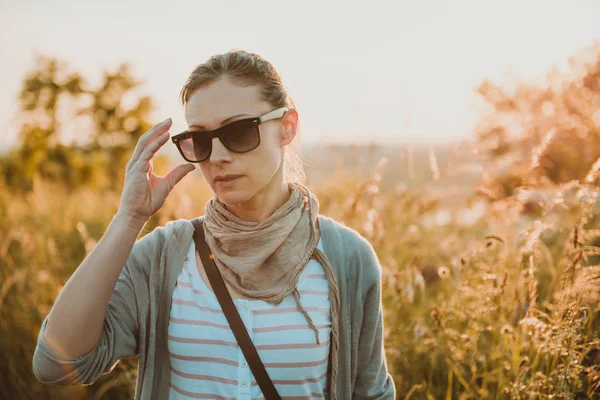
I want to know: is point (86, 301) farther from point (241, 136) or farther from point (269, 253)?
point (241, 136)

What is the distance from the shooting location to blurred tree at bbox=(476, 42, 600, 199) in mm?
3707

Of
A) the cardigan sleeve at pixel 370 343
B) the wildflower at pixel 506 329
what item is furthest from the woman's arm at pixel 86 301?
the wildflower at pixel 506 329

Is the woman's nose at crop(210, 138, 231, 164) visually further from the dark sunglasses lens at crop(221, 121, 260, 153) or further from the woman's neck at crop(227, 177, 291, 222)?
the woman's neck at crop(227, 177, 291, 222)

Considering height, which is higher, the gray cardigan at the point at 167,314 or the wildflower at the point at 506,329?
the gray cardigan at the point at 167,314

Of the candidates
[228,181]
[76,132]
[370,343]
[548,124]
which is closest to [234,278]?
[228,181]

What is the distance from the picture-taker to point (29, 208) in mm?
6477

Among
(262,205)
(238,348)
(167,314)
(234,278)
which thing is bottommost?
(238,348)

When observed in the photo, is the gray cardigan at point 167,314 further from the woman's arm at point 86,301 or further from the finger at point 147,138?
the finger at point 147,138

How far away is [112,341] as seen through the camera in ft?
6.18

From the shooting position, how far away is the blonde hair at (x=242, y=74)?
1.97 m

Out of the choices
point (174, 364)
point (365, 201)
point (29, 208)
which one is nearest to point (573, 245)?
point (365, 201)

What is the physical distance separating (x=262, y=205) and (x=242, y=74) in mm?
575

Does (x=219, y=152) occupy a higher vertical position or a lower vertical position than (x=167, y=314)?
higher

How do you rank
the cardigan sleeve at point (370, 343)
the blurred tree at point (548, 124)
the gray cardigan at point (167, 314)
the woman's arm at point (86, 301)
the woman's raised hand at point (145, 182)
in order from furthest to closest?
the blurred tree at point (548, 124), the cardigan sleeve at point (370, 343), the gray cardigan at point (167, 314), the woman's raised hand at point (145, 182), the woman's arm at point (86, 301)
